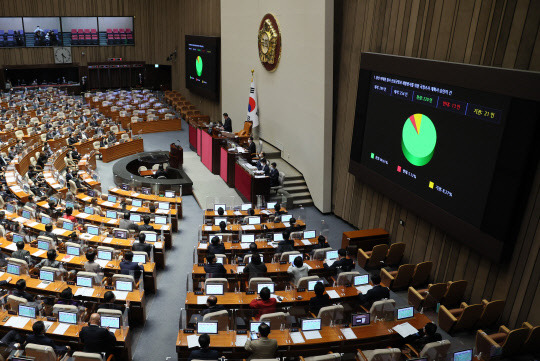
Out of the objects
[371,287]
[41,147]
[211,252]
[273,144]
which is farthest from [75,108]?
[371,287]

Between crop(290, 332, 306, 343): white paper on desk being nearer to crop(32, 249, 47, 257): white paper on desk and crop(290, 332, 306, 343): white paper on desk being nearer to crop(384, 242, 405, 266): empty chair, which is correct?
crop(384, 242, 405, 266): empty chair

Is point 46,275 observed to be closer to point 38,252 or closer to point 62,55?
point 38,252

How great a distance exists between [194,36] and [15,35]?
43.2 ft

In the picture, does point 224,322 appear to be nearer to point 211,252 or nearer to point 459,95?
point 211,252

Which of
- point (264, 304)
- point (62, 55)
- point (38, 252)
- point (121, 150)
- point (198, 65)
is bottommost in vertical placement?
point (121, 150)

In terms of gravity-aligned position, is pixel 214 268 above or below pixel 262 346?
below

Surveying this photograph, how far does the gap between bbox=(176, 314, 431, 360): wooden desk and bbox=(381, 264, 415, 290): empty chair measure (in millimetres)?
2402

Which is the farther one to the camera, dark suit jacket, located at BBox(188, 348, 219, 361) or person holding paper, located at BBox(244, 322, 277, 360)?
person holding paper, located at BBox(244, 322, 277, 360)

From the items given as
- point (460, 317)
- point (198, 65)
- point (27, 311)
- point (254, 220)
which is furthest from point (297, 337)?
point (198, 65)

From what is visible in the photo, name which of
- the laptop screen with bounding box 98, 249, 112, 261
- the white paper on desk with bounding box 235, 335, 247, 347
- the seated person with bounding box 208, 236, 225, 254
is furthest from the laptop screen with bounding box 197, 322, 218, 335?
the laptop screen with bounding box 98, 249, 112, 261

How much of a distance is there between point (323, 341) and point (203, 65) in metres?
20.4

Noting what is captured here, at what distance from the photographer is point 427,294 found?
30.9ft

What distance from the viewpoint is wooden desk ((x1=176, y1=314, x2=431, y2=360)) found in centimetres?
723

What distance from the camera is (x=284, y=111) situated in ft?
56.5
